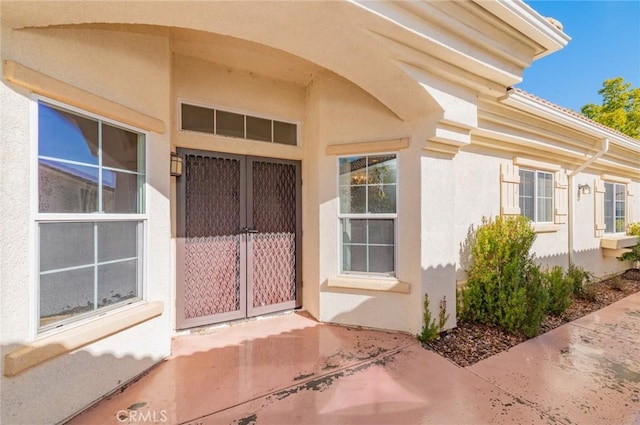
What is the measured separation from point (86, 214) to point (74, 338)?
114 cm

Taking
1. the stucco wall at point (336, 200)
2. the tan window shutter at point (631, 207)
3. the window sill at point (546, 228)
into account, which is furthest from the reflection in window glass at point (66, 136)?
the tan window shutter at point (631, 207)

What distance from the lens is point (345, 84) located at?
449cm

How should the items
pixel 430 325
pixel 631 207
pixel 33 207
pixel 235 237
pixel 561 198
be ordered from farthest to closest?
pixel 631 207 → pixel 561 198 → pixel 235 237 → pixel 430 325 → pixel 33 207

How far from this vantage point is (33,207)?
230cm

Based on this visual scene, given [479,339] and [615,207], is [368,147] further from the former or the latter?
[615,207]

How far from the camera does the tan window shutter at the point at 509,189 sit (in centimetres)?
562

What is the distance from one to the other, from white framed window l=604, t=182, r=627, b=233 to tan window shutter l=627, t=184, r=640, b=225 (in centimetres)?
13

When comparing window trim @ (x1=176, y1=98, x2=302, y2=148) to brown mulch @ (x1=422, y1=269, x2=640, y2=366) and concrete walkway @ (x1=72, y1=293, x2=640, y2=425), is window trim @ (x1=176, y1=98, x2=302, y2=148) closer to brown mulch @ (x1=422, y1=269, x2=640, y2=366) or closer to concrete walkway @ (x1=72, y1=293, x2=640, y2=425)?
concrete walkway @ (x1=72, y1=293, x2=640, y2=425)

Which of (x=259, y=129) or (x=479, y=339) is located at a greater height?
(x=259, y=129)

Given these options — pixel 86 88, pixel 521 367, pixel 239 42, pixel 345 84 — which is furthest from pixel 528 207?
pixel 86 88

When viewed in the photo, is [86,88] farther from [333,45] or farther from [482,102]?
[482,102]

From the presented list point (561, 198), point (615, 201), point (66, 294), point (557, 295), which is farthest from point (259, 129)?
point (615, 201)

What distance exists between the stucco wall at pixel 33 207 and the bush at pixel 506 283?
15.7 ft

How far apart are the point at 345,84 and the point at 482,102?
92.0 inches
